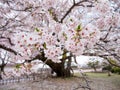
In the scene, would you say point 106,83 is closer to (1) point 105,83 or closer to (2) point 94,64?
(1) point 105,83

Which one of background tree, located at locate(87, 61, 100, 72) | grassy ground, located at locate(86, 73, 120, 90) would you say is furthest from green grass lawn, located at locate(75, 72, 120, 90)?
background tree, located at locate(87, 61, 100, 72)

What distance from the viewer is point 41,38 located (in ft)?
4.78

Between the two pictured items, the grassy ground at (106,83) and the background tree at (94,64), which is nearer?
the grassy ground at (106,83)

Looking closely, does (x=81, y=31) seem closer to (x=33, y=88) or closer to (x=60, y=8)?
(x=60, y=8)

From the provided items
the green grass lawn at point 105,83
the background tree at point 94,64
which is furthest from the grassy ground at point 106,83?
the background tree at point 94,64

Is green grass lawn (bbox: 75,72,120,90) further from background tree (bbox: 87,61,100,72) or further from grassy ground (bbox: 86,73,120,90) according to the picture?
background tree (bbox: 87,61,100,72)

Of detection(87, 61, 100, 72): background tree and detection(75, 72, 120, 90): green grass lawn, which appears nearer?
detection(75, 72, 120, 90): green grass lawn

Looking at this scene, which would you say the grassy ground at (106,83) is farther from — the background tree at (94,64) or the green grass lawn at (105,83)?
the background tree at (94,64)

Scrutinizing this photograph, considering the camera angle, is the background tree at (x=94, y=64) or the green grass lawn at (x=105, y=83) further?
the background tree at (x=94, y=64)

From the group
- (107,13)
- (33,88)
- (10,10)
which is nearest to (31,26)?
(10,10)

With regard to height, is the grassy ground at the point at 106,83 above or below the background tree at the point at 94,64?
above

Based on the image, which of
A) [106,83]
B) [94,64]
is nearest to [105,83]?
[106,83]

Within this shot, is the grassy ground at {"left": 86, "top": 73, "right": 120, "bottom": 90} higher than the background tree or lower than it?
higher

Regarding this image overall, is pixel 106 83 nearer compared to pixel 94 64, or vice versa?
pixel 106 83
